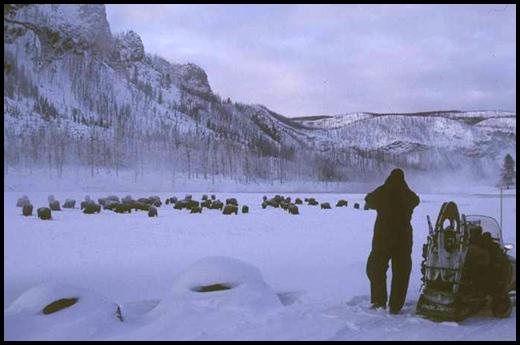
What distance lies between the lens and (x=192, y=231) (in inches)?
882

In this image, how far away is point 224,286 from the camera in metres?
7.61

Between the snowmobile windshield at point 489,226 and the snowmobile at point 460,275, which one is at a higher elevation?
the snowmobile windshield at point 489,226

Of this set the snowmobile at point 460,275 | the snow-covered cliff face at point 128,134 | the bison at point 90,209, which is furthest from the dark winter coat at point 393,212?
the snow-covered cliff face at point 128,134

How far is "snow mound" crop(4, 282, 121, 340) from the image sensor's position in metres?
6.21

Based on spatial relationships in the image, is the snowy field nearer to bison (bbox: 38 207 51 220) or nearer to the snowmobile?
the snowmobile

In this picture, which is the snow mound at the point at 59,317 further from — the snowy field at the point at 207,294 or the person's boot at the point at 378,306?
the person's boot at the point at 378,306

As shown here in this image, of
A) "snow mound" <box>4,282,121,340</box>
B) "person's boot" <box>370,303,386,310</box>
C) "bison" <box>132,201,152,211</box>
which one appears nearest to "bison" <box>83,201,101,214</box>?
"bison" <box>132,201,152,211</box>

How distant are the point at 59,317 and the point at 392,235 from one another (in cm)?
449

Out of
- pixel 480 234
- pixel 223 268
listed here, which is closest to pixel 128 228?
pixel 223 268

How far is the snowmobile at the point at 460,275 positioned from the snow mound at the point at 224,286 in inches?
85.8

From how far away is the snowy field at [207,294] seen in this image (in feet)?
20.5

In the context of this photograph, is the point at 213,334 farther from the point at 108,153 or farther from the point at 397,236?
the point at 108,153

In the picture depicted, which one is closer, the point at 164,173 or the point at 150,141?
the point at 164,173

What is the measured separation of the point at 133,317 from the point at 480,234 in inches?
202
